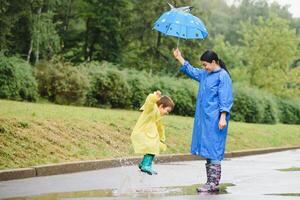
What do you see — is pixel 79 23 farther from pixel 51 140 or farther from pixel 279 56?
pixel 51 140

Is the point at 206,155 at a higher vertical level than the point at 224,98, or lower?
lower

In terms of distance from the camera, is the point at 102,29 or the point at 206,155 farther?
the point at 102,29

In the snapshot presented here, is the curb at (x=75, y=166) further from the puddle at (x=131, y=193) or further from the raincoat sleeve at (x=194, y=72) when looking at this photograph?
the raincoat sleeve at (x=194, y=72)

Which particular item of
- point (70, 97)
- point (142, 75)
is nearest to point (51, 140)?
point (70, 97)

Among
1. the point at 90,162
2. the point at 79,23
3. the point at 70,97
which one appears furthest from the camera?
the point at 79,23

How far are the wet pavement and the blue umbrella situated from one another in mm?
2200

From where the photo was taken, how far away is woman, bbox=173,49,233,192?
9.00 m

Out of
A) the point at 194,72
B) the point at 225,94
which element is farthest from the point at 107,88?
the point at 225,94

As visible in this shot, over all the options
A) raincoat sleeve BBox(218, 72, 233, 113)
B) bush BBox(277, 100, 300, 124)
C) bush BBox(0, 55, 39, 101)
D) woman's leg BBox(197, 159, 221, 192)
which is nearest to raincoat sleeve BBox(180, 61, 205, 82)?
raincoat sleeve BBox(218, 72, 233, 113)

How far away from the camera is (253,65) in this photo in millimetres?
51938

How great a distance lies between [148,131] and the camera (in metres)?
9.74

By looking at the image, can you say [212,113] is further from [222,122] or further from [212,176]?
[212,176]

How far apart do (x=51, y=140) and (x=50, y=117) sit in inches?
96.6

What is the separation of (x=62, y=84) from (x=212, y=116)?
60.6 feet
